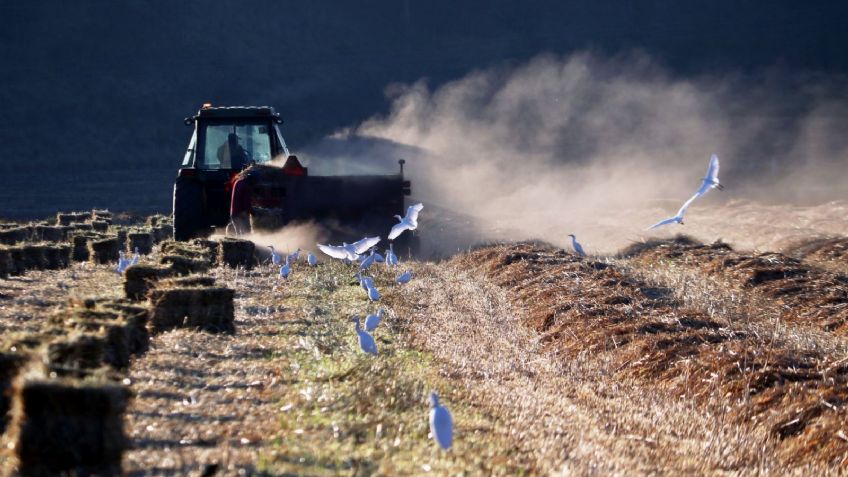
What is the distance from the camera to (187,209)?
730 inches

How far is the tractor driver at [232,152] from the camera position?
1948 cm

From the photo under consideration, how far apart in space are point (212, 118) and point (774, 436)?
14361mm

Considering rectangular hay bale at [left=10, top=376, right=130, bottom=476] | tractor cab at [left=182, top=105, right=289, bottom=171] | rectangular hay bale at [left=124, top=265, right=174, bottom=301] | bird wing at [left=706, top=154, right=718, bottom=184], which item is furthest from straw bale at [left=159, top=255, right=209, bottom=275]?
rectangular hay bale at [left=10, top=376, right=130, bottom=476]

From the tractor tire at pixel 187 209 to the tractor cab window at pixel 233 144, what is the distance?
826mm

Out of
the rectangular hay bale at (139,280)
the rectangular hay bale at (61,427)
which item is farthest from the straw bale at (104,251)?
the rectangular hay bale at (61,427)

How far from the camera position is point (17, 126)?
6069 cm

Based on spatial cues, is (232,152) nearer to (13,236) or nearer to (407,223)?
(13,236)

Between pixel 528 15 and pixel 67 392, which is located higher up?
pixel 528 15

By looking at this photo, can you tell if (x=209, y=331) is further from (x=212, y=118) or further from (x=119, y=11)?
(x=119, y=11)

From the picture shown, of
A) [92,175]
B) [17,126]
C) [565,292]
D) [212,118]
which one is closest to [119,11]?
[17,126]

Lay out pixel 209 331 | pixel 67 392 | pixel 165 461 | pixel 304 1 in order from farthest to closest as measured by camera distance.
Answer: pixel 304 1
pixel 209 331
pixel 165 461
pixel 67 392

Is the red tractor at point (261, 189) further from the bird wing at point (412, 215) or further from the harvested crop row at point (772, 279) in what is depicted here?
the bird wing at point (412, 215)

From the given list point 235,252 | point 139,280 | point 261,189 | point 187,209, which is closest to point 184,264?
point 139,280

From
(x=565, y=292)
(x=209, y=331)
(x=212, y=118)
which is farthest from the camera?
(x=212, y=118)
